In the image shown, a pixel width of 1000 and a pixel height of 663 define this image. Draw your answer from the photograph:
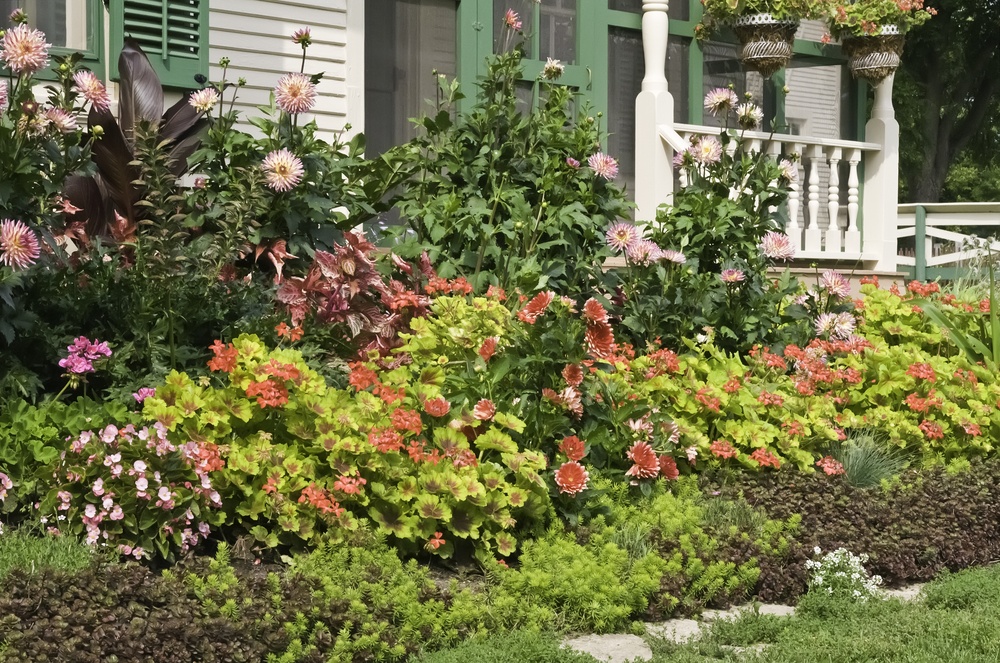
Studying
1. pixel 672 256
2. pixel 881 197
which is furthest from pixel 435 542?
pixel 881 197

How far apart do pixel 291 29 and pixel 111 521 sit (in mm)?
4843

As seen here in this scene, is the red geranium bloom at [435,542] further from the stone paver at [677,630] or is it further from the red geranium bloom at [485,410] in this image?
the stone paver at [677,630]

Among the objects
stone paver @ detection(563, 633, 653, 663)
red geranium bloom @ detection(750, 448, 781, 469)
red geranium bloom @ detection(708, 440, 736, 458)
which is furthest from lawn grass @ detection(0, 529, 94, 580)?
red geranium bloom @ detection(750, 448, 781, 469)

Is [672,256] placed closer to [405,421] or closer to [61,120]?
[405,421]

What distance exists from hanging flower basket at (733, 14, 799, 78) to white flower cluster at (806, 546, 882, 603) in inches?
253

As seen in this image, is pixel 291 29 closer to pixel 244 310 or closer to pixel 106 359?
pixel 244 310

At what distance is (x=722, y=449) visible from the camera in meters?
5.20

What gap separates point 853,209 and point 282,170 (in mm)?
7055

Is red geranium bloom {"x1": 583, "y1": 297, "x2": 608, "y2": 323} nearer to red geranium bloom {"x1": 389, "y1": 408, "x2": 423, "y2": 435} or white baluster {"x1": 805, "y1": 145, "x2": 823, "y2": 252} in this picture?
red geranium bloom {"x1": 389, "y1": 408, "x2": 423, "y2": 435}

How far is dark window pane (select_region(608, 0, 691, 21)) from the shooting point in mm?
10117

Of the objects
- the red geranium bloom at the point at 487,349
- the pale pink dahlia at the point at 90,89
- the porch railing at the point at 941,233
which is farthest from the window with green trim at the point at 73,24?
the porch railing at the point at 941,233

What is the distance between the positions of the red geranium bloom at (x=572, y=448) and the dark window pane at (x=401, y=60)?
4637mm

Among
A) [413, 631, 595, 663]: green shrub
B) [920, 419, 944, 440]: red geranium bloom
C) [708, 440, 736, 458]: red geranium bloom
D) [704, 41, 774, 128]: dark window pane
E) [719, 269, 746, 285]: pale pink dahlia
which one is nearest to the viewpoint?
[413, 631, 595, 663]: green shrub

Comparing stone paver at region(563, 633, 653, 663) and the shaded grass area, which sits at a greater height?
the shaded grass area
